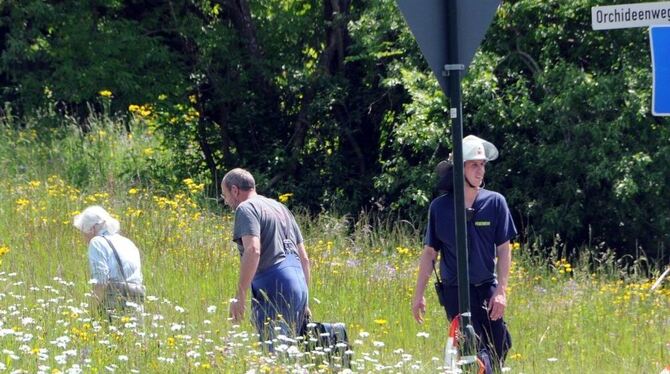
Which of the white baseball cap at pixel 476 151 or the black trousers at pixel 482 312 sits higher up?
the white baseball cap at pixel 476 151

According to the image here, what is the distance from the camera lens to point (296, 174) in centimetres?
1852

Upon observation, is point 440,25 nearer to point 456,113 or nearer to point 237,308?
point 456,113

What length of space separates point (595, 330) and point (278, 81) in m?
9.92

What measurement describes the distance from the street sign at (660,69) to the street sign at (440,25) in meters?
0.93

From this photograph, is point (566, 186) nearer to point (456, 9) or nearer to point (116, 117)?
point (116, 117)

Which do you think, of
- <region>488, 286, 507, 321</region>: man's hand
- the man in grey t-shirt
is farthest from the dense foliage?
<region>488, 286, 507, 321</region>: man's hand

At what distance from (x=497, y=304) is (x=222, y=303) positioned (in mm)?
3176

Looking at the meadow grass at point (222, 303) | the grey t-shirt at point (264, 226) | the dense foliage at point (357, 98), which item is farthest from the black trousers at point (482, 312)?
the dense foliage at point (357, 98)

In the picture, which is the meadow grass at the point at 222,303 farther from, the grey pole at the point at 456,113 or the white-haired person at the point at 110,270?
the grey pole at the point at 456,113

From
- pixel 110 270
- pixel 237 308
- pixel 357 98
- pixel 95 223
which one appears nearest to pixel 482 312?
pixel 237 308

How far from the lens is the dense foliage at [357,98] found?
14.4 m

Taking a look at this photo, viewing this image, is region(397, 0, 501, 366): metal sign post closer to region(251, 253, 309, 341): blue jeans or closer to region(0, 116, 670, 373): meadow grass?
region(0, 116, 670, 373): meadow grass

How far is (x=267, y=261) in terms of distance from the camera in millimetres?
7621

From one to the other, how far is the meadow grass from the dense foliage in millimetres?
1665
